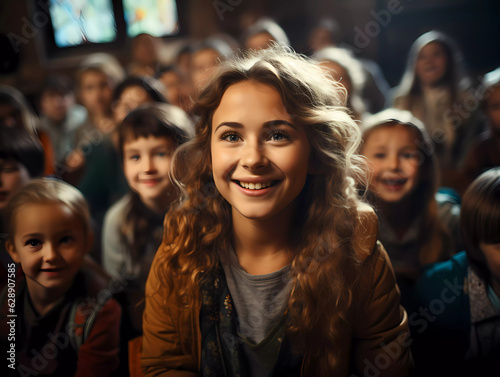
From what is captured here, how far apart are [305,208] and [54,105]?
1.33m

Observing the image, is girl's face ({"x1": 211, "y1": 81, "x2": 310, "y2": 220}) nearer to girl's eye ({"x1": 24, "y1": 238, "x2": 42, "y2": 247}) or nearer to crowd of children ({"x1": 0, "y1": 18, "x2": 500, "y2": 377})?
crowd of children ({"x1": 0, "y1": 18, "x2": 500, "y2": 377})

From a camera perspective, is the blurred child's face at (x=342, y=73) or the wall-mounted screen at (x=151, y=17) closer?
the blurred child's face at (x=342, y=73)

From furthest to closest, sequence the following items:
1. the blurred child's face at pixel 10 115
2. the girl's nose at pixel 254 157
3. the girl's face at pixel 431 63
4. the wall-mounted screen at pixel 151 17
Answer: the wall-mounted screen at pixel 151 17
the blurred child's face at pixel 10 115
the girl's face at pixel 431 63
the girl's nose at pixel 254 157

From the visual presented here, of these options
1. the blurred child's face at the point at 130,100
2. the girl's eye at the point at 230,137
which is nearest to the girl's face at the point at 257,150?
the girl's eye at the point at 230,137

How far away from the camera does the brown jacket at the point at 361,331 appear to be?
93 centimetres

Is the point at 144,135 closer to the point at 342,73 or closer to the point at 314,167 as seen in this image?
the point at 314,167

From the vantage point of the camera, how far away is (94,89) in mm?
1720

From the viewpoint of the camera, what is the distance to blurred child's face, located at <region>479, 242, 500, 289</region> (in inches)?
38.3

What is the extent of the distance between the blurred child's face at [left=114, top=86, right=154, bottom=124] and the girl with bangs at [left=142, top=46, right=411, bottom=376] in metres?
0.46

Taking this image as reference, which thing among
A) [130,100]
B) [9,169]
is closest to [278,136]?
[130,100]

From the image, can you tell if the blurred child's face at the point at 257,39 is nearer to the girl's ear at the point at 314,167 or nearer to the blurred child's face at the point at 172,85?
the blurred child's face at the point at 172,85

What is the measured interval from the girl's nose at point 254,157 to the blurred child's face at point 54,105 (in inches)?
48.0

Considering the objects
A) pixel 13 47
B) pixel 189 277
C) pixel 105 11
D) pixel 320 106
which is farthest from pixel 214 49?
pixel 189 277

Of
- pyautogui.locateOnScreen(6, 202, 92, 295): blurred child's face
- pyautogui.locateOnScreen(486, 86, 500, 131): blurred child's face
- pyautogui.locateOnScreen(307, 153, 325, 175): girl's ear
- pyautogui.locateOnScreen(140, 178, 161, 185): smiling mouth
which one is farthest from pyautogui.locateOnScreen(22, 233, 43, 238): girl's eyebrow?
pyautogui.locateOnScreen(486, 86, 500, 131): blurred child's face
